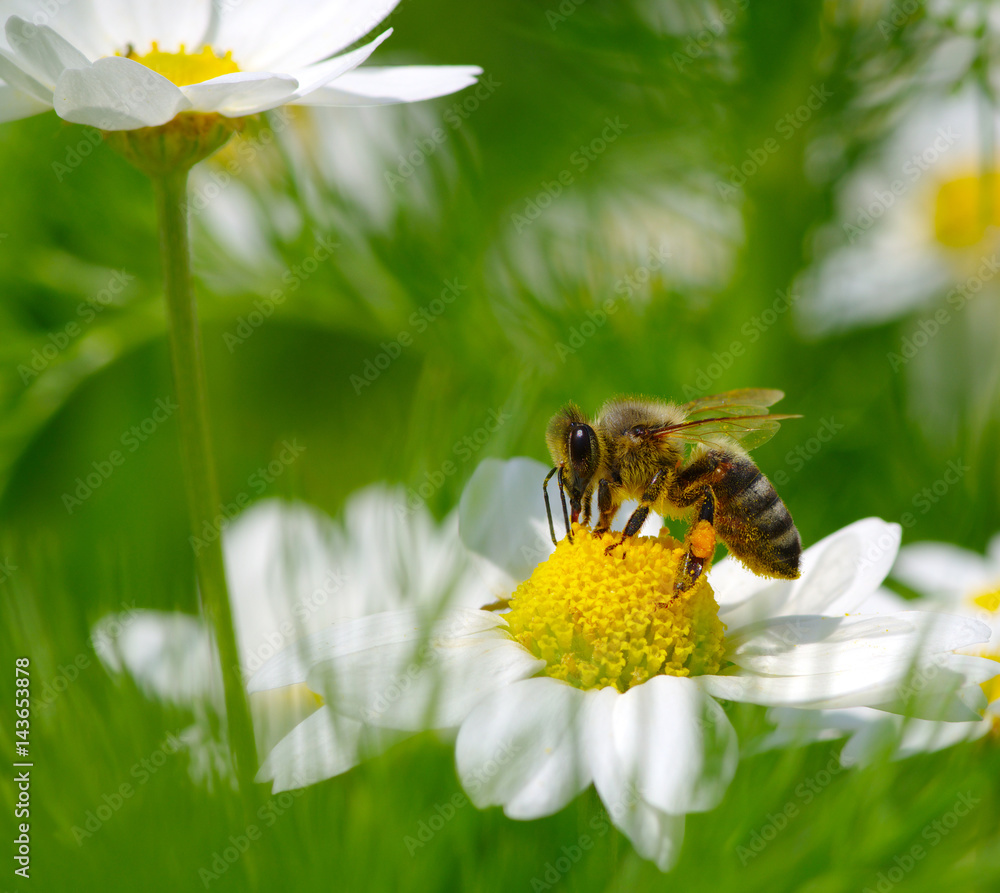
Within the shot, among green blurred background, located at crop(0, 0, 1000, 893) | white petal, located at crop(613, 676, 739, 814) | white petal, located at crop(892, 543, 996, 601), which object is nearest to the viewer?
white petal, located at crop(613, 676, 739, 814)

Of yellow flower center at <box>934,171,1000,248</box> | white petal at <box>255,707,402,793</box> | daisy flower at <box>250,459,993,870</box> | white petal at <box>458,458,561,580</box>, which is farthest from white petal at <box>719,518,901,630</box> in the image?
yellow flower center at <box>934,171,1000,248</box>

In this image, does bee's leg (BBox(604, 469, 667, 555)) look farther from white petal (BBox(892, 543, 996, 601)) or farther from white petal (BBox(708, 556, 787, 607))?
white petal (BBox(892, 543, 996, 601))

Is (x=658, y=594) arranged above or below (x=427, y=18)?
below

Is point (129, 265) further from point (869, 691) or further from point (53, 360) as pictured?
point (869, 691)

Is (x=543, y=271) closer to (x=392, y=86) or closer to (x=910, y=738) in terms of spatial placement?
(x=392, y=86)

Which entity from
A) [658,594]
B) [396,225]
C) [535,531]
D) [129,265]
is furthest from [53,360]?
[658,594]

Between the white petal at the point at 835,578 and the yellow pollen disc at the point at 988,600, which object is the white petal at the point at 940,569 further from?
the white petal at the point at 835,578

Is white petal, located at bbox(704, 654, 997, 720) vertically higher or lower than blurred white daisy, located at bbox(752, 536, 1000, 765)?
higher

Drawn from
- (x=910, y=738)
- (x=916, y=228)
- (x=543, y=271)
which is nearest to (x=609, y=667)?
(x=910, y=738)
